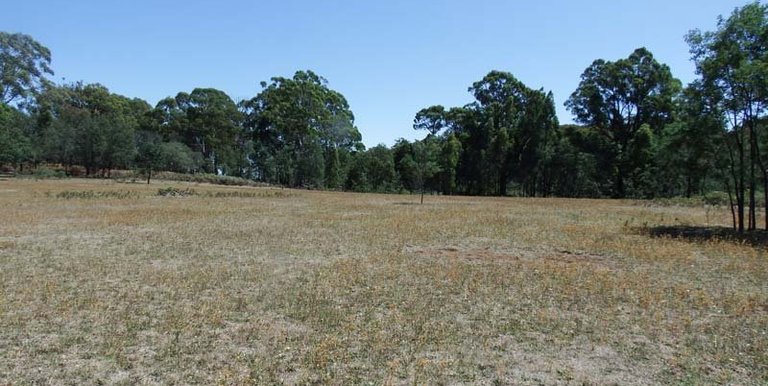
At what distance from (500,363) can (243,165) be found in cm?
7262

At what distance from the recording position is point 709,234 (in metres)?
15.8

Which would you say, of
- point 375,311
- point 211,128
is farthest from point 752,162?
point 211,128

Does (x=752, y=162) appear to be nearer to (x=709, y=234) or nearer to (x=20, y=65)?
(x=709, y=234)

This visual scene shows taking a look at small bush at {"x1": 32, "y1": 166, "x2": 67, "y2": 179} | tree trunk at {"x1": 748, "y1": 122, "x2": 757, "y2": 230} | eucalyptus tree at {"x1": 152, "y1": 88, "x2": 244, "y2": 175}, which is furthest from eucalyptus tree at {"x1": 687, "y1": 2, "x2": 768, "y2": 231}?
eucalyptus tree at {"x1": 152, "y1": 88, "x2": 244, "y2": 175}

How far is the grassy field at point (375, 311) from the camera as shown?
471 centimetres

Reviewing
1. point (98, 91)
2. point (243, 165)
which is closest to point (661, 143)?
point (243, 165)

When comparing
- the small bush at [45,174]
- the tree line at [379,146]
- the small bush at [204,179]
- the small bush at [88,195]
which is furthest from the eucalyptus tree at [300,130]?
the small bush at [88,195]

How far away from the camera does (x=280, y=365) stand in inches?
186

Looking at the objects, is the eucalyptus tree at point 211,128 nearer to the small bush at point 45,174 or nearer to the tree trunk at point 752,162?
the small bush at point 45,174

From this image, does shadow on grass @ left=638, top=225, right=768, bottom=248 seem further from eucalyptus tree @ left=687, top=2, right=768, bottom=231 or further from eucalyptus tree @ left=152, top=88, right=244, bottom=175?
eucalyptus tree @ left=152, top=88, right=244, bottom=175

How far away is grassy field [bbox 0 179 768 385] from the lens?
4.71 metres

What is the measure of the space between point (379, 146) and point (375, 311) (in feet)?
189

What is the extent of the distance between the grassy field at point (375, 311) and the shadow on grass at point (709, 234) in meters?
1.41

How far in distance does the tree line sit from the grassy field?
89.6ft
